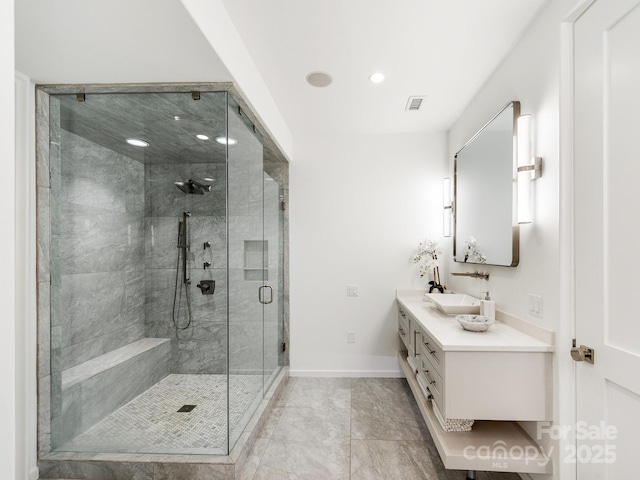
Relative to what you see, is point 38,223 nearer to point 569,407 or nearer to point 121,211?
point 121,211

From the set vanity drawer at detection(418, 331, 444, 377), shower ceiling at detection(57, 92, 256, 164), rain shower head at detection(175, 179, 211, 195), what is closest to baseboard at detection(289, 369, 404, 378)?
vanity drawer at detection(418, 331, 444, 377)

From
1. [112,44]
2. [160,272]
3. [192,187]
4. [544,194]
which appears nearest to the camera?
[112,44]

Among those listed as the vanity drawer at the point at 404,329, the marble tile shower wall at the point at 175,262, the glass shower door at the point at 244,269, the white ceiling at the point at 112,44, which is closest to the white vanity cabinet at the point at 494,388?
the vanity drawer at the point at 404,329

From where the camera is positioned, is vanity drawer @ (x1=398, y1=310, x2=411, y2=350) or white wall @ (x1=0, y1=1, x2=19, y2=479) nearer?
white wall @ (x1=0, y1=1, x2=19, y2=479)

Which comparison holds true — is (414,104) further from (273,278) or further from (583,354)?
(583,354)

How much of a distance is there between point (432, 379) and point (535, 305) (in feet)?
2.38

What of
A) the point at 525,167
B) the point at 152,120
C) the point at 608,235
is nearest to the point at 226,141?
the point at 152,120

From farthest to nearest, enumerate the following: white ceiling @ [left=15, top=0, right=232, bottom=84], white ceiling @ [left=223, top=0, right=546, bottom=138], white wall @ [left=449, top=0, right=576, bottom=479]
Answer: white ceiling @ [left=223, top=0, right=546, bottom=138]
white wall @ [left=449, top=0, right=576, bottom=479]
white ceiling @ [left=15, top=0, right=232, bottom=84]

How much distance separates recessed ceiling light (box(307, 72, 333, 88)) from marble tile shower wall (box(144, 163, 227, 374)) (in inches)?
55.2

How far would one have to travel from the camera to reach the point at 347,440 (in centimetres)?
233

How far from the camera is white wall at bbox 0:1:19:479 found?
69 cm

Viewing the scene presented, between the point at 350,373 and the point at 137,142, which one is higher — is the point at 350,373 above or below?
below

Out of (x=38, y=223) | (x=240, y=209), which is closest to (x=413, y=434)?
(x=240, y=209)

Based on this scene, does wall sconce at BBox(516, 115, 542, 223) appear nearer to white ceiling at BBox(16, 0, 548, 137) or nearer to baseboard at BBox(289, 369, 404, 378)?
white ceiling at BBox(16, 0, 548, 137)
